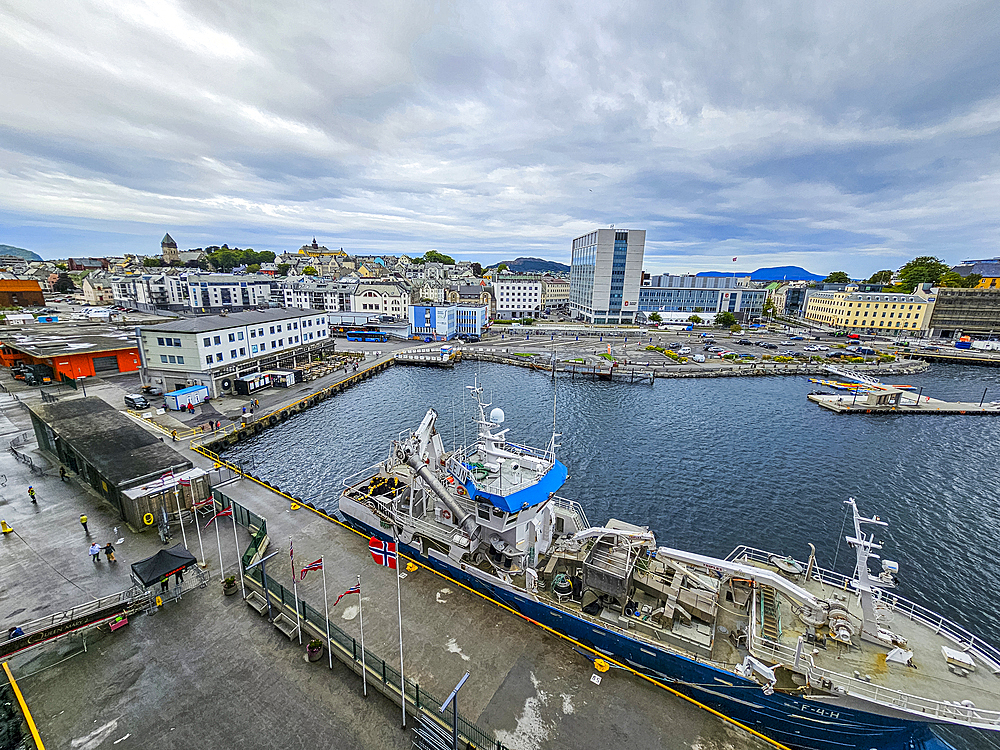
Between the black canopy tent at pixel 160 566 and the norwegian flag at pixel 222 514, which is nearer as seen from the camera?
the black canopy tent at pixel 160 566

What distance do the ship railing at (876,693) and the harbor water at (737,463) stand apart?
11.4m

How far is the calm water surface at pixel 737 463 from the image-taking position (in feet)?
75.1

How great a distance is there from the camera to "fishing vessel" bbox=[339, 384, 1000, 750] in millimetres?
10469

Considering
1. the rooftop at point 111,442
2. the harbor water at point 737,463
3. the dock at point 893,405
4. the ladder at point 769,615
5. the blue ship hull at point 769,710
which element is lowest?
the harbor water at point 737,463

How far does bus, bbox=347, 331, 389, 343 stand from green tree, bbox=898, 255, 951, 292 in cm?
14111

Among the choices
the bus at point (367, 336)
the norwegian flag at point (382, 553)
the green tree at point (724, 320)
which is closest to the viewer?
the norwegian flag at point (382, 553)

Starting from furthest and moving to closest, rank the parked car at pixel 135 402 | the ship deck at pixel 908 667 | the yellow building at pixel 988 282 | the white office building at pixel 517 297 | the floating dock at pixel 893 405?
the white office building at pixel 517 297, the yellow building at pixel 988 282, the floating dock at pixel 893 405, the parked car at pixel 135 402, the ship deck at pixel 908 667

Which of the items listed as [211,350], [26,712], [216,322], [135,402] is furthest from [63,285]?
[26,712]

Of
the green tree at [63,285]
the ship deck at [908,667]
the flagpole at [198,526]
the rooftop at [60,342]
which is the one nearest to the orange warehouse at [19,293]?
the rooftop at [60,342]

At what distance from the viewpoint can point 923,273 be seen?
381ft

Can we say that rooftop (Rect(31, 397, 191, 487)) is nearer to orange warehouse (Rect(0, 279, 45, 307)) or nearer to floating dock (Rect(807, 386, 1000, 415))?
floating dock (Rect(807, 386, 1000, 415))

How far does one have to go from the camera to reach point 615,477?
1202 inches

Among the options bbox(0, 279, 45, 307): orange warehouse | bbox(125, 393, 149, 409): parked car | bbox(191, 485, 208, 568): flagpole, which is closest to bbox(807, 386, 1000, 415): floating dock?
bbox(191, 485, 208, 568): flagpole

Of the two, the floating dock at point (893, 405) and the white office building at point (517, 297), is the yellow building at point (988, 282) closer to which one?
the floating dock at point (893, 405)
